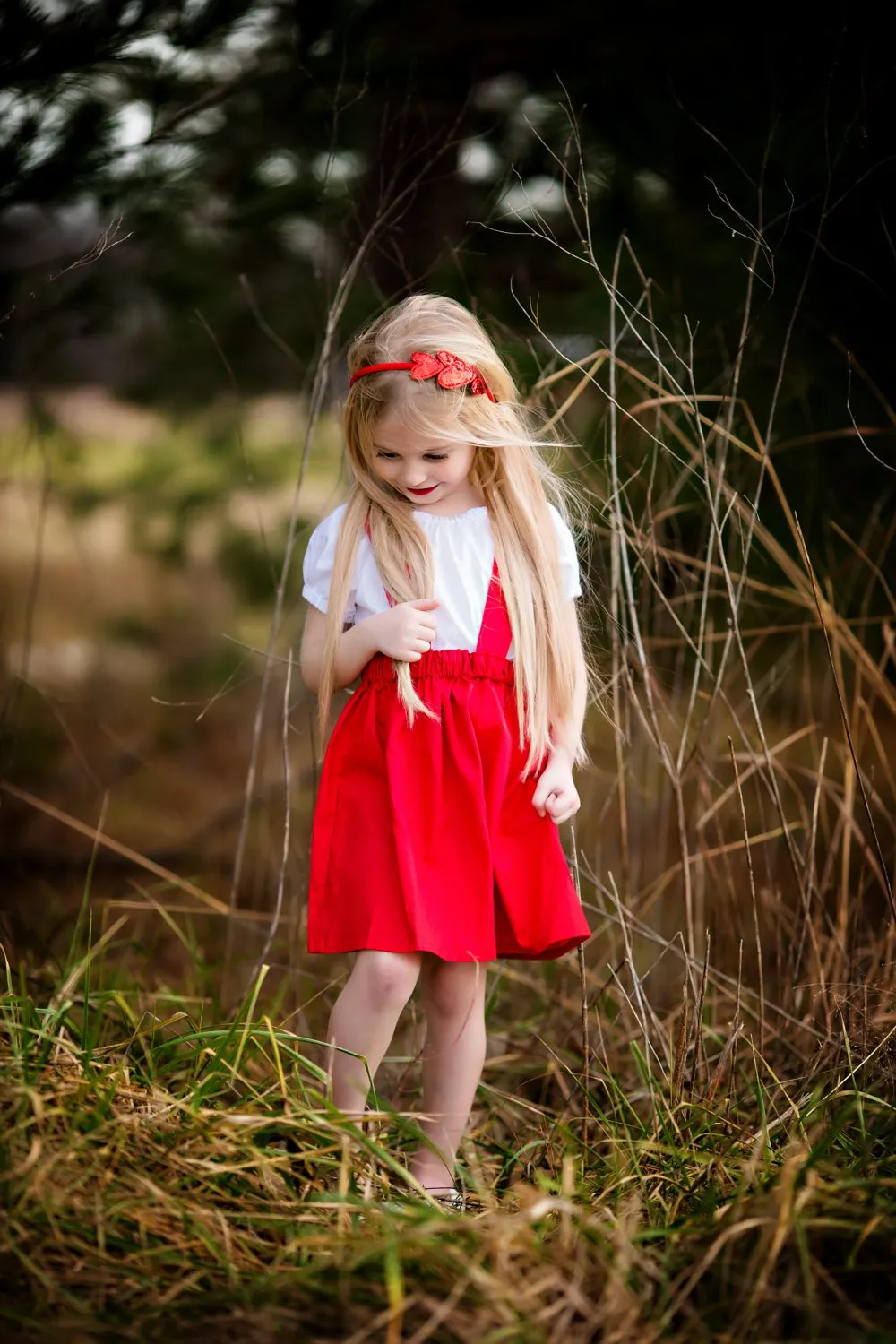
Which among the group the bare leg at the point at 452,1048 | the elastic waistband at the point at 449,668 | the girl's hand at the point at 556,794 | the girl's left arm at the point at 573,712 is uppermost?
the elastic waistband at the point at 449,668

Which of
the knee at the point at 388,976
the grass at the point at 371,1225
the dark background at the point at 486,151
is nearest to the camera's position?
the grass at the point at 371,1225

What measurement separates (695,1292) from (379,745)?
72 cm

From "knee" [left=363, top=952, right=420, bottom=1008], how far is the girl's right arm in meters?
0.36

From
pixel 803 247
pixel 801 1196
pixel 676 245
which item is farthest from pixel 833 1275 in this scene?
pixel 676 245

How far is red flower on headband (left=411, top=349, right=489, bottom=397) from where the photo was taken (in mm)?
1533

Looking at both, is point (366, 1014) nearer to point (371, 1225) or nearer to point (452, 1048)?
point (452, 1048)

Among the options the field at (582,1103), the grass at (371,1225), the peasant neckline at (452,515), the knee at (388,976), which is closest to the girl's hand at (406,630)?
the peasant neckline at (452,515)

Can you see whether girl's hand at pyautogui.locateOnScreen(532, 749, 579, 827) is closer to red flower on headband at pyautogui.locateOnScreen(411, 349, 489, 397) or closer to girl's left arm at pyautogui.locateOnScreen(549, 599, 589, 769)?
girl's left arm at pyautogui.locateOnScreen(549, 599, 589, 769)

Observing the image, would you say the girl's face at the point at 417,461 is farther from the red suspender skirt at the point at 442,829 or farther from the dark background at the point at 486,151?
the dark background at the point at 486,151

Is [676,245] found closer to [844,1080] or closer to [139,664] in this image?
[844,1080]

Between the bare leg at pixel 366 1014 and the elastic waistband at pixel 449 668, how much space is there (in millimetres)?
357

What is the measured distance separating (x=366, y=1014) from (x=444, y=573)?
580mm

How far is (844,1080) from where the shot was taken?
1.57m

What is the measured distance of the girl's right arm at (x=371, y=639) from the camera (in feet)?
4.96
